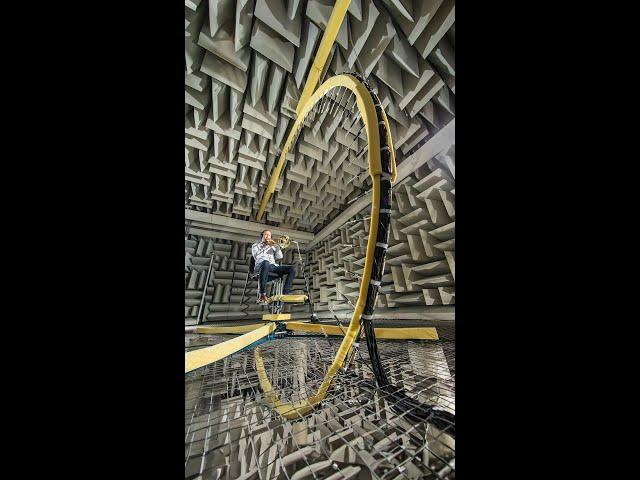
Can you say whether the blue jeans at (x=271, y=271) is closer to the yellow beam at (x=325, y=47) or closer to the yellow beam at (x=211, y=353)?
the yellow beam at (x=211, y=353)

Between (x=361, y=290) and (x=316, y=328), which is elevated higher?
(x=361, y=290)

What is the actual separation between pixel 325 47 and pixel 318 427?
265cm

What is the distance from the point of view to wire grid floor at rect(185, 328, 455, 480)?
0.72 metres

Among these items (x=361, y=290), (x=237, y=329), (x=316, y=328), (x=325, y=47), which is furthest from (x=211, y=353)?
(x=325, y=47)

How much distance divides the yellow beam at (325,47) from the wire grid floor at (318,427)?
2.41 metres

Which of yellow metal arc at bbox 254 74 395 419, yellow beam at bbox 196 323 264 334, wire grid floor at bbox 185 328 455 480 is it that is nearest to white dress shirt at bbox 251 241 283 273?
yellow beam at bbox 196 323 264 334

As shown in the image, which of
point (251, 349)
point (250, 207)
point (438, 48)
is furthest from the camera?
point (250, 207)

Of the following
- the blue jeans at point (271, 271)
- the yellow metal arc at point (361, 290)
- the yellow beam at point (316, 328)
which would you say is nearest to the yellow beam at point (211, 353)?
the yellow metal arc at point (361, 290)

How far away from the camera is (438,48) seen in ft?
6.80

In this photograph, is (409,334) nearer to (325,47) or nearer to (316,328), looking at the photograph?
(316,328)

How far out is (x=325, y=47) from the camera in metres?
2.12
